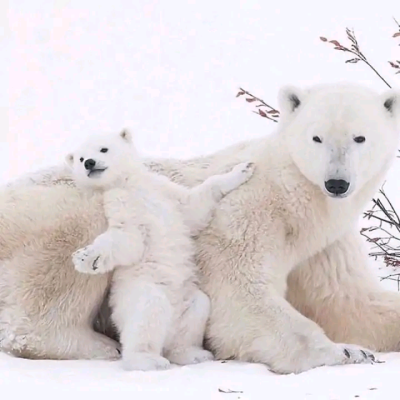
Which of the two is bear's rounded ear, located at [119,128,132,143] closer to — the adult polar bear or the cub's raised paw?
the adult polar bear

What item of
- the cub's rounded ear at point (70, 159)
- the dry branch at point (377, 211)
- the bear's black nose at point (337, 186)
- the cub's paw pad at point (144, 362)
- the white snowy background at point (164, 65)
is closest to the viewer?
the cub's paw pad at point (144, 362)

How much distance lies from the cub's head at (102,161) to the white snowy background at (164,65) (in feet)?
12.3

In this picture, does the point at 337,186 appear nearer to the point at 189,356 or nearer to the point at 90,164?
the point at 189,356

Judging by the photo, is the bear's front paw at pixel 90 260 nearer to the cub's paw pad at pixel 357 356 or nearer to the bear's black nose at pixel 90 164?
the bear's black nose at pixel 90 164

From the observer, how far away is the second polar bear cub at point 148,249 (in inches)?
143

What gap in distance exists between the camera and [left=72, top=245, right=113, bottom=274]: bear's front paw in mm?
3621

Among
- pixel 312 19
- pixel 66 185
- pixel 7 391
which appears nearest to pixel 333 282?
pixel 66 185

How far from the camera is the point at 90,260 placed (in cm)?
363

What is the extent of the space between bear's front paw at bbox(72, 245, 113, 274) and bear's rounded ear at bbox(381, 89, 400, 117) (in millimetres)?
1458

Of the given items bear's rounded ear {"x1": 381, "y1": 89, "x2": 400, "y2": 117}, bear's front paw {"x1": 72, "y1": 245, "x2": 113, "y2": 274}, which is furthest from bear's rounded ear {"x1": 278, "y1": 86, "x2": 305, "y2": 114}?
bear's front paw {"x1": 72, "y1": 245, "x2": 113, "y2": 274}

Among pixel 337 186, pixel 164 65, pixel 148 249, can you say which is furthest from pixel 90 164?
pixel 164 65

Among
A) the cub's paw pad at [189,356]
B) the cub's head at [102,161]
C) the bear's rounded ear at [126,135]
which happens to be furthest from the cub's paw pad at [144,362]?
the bear's rounded ear at [126,135]

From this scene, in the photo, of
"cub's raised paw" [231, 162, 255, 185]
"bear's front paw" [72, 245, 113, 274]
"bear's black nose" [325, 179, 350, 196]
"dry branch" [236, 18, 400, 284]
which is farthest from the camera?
"dry branch" [236, 18, 400, 284]

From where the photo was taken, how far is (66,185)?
4.33m
